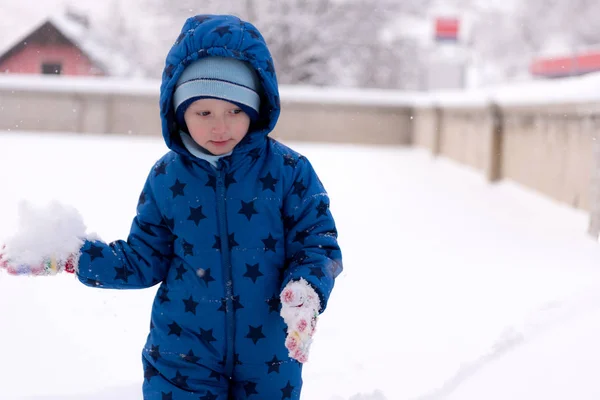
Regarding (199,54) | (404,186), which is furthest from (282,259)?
(404,186)

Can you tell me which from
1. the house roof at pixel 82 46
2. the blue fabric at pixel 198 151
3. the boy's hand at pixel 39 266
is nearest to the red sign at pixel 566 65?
the house roof at pixel 82 46

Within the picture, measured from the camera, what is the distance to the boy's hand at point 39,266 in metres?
1.86

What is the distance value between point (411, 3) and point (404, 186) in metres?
14.8

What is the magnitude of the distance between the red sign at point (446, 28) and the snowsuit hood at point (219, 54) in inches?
610

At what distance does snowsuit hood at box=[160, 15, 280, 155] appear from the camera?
1.94 m

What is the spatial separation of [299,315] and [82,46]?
3027cm

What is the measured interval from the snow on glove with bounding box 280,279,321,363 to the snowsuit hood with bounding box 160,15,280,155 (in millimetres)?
418

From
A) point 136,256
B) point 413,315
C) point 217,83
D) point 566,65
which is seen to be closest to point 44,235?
point 136,256

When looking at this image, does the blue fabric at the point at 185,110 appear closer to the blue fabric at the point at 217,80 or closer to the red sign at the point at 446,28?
the blue fabric at the point at 217,80

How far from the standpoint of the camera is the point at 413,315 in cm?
421

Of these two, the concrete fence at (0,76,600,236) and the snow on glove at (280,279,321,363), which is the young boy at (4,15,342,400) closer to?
the snow on glove at (280,279,321,363)

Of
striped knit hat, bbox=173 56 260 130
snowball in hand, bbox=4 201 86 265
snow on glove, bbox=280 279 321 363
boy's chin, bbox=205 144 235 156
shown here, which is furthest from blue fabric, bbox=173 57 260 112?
snow on glove, bbox=280 279 321 363

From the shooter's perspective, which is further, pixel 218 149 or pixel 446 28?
pixel 446 28

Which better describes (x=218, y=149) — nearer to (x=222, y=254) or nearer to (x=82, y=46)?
(x=222, y=254)
